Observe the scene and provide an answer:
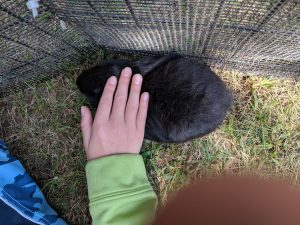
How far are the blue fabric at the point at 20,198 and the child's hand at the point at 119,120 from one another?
521mm

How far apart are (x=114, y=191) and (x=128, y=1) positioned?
32.9 inches

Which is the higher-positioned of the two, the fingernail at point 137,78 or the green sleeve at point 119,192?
the fingernail at point 137,78

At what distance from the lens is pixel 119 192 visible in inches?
76.9

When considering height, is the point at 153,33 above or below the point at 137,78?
above

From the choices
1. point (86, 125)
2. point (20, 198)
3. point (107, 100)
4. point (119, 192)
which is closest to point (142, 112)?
point (107, 100)

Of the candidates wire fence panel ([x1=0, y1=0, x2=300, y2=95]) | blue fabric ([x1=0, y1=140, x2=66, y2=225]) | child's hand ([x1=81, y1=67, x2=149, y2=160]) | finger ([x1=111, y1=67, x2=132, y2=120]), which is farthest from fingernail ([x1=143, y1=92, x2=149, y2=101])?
blue fabric ([x1=0, y1=140, x2=66, y2=225])

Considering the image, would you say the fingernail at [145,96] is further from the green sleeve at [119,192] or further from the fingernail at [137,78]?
the green sleeve at [119,192]

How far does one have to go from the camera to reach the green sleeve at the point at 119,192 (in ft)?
6.13

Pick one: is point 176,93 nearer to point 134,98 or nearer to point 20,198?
point 134,98

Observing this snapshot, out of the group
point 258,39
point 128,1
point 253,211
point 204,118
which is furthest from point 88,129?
point 253,211

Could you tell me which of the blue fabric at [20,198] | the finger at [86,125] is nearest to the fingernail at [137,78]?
the finger at [86,125]

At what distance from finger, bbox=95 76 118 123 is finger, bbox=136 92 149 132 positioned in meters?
0.16

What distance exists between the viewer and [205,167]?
2535 mm

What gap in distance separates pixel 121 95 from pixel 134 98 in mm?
74
